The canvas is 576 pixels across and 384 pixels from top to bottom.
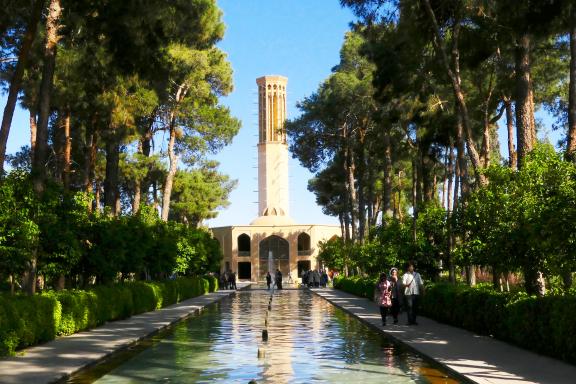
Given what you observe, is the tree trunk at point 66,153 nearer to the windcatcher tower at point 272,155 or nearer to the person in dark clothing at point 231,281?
the person in dark clothing at point 231,281

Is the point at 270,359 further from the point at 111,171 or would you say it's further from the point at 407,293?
the point at 111,171

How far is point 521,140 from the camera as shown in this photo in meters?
16.3

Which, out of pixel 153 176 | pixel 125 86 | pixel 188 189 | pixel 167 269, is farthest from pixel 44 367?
pixel 188 189

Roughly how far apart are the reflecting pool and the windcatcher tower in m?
74.2

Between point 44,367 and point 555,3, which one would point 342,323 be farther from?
point 44,367

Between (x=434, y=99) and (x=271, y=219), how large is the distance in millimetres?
64192

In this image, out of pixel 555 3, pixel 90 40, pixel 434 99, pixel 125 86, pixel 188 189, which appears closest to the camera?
pixel 555 3

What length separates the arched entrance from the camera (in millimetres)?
89438

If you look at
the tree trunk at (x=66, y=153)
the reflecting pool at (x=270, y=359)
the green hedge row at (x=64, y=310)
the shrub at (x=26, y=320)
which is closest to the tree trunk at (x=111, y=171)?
the tree trunk at (x=66, y=153)

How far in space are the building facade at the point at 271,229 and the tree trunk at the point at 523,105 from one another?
236ft

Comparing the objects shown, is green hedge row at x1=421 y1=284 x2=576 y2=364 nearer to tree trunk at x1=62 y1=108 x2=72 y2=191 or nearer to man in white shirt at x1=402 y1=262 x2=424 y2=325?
man in white shirt at x1=402 y1=262 x2=424 y2=325

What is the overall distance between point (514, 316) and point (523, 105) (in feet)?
16.4

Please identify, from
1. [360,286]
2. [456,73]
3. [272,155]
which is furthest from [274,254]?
[456,73]

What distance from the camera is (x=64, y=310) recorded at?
16.2m
